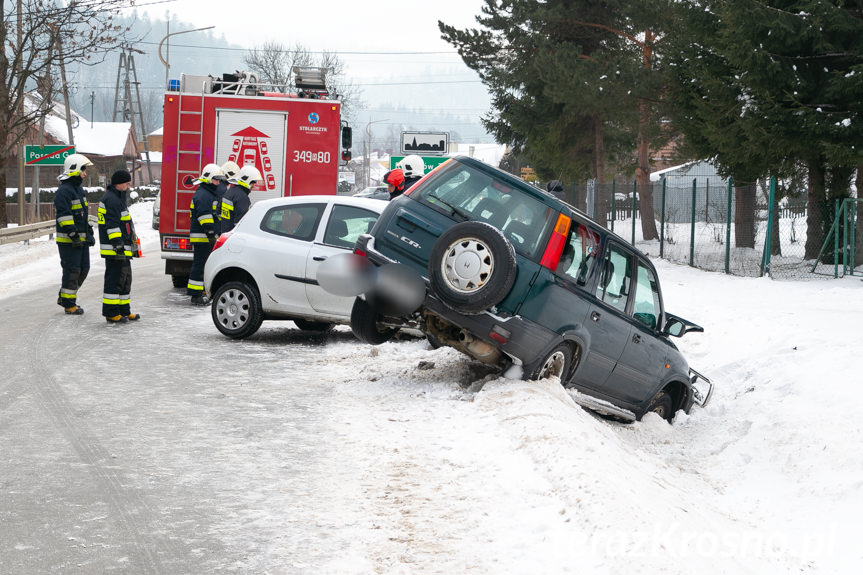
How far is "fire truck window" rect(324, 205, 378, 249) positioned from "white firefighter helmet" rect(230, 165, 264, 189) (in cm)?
329

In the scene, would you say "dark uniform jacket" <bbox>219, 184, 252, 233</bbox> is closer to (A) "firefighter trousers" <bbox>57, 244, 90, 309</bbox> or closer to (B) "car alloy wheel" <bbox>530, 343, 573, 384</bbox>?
(A) "firefighter trousers" <bbox>57, 244, 90, 309</bbox>

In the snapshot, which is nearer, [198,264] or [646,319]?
[646,319]

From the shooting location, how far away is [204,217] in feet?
47.1

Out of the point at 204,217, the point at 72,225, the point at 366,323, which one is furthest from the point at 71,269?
the point at 366,323

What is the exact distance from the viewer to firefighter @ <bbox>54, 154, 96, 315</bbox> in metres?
13.3

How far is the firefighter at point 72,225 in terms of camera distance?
1329 centimetres

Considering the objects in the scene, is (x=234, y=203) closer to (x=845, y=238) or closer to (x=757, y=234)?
(x=845, y=238)

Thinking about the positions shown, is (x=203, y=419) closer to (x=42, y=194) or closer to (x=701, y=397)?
(x=701, y=397)

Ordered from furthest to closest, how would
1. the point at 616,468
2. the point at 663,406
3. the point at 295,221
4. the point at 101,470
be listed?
1. the point at 295,221
2. the point at 663,406
3. the point at 616,468
4. the point at 101,470

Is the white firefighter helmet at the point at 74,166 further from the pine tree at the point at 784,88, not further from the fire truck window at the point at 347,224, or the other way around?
the pine tree at the point at 784,88

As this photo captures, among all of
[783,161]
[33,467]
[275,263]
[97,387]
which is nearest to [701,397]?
[275,263]

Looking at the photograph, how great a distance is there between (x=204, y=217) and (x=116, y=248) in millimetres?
1697

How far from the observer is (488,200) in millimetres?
8188

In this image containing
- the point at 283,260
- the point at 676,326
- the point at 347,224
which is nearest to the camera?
the point at 676,326
